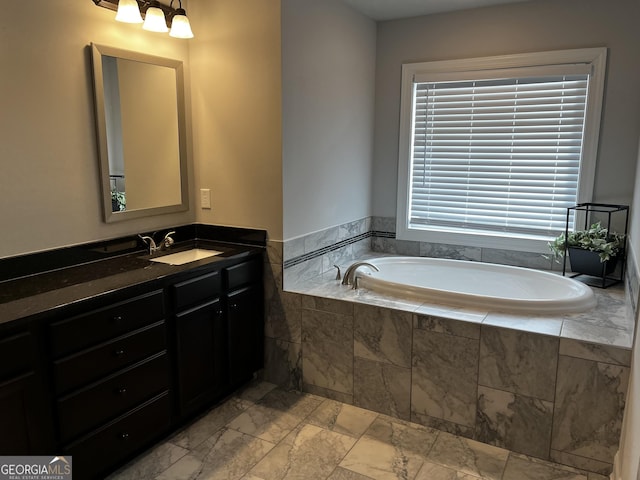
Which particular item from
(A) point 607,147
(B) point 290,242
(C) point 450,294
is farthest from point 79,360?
(A) point 607,147

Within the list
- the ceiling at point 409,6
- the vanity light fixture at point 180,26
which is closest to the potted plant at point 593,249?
the ceiling at point 409,6

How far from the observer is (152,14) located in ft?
8.22

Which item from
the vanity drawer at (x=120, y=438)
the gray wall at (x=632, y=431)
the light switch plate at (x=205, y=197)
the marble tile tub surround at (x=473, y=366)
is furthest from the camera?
the light switch plate at (x=205, y=197)

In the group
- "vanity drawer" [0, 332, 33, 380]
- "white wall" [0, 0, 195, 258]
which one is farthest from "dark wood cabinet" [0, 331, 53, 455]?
"white wall" [0, 0, 195, 258]

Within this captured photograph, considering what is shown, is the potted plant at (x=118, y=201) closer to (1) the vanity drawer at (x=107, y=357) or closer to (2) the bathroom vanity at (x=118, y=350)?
(2) the bathroom vanity at (x=118, y=350)

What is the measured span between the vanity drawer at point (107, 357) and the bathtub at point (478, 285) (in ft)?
4.19

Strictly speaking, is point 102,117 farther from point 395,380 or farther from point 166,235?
point 395,380

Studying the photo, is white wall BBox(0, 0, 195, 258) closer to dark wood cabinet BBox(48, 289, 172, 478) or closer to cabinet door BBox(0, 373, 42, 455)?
dark wood cabinet BBox(48, 289, 172, 478)

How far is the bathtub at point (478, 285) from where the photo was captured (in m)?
2.58

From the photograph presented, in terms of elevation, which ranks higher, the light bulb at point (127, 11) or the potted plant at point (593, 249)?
the light bulb at point (127, 11)

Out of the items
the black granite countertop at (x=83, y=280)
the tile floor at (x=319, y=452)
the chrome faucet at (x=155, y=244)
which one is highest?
the chrome faucet at (x=155, y=244)

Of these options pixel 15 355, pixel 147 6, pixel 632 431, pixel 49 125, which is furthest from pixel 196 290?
pixel 632 431

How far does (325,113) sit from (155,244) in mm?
1358

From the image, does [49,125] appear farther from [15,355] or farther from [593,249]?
[593,249]
